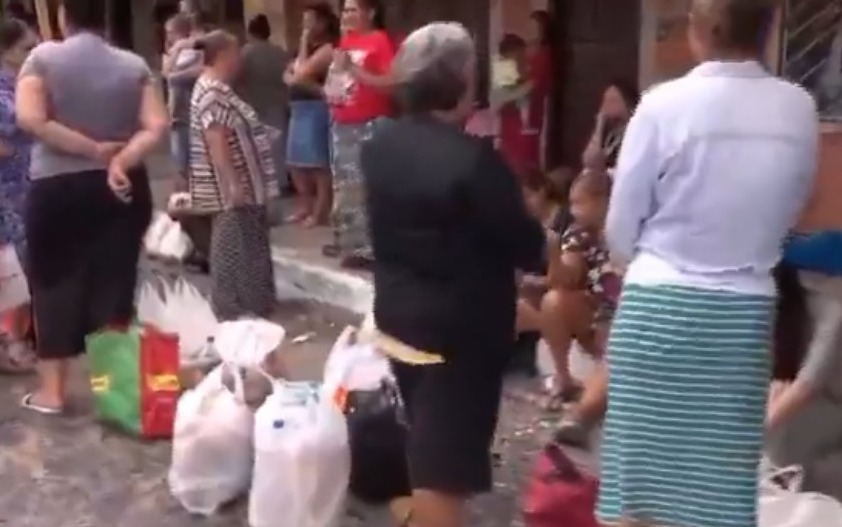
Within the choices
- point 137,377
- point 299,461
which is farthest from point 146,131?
point 299,461

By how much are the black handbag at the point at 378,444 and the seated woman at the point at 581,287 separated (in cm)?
112

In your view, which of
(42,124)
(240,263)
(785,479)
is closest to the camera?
(785,479)

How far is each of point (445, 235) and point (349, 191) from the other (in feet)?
14.2

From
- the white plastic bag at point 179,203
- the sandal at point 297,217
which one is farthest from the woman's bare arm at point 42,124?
the sandal at point 297,217

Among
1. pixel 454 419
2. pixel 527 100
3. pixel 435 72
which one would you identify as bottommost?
pixel 527 100

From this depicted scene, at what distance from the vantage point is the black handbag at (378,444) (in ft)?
14.5

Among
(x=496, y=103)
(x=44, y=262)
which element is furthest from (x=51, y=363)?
(x=496, y=103)

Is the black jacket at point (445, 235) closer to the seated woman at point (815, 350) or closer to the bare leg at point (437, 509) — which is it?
the bare leg at point (437, 509)

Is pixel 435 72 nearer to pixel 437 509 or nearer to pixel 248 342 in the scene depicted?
pixel 437 509

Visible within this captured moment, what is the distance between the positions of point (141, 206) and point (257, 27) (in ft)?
16.4

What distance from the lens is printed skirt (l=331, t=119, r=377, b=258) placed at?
7590mm

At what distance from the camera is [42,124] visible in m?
4.96

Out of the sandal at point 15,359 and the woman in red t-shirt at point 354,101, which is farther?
the woman in red t-shirt at point 354,101

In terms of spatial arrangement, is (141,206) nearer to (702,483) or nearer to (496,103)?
(702,483)
